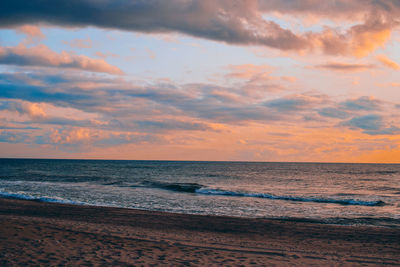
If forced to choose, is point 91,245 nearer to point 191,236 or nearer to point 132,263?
point 132,263

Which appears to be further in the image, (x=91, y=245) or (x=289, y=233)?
(x=289, y=233)

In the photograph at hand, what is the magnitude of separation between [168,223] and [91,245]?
6.68 metres

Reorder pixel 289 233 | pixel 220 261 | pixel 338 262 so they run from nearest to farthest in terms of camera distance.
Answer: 1. pixel 220 261
2. pixel 338 262
3. pixel 289 233

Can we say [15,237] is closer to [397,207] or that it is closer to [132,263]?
[132,263]

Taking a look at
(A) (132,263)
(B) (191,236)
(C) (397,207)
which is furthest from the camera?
(C) (397,207)

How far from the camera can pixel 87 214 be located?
19469mm

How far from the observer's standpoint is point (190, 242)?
12.4m

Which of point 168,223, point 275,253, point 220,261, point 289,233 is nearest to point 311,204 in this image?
point 289,233

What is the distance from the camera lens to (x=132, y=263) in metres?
8.89

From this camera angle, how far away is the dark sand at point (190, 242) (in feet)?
31.0

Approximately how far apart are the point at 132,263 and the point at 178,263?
1.33 metres

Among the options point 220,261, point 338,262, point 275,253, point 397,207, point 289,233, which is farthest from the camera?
point 397,207

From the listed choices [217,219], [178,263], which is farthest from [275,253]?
[217,219]

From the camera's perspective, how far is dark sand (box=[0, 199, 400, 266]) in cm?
945
